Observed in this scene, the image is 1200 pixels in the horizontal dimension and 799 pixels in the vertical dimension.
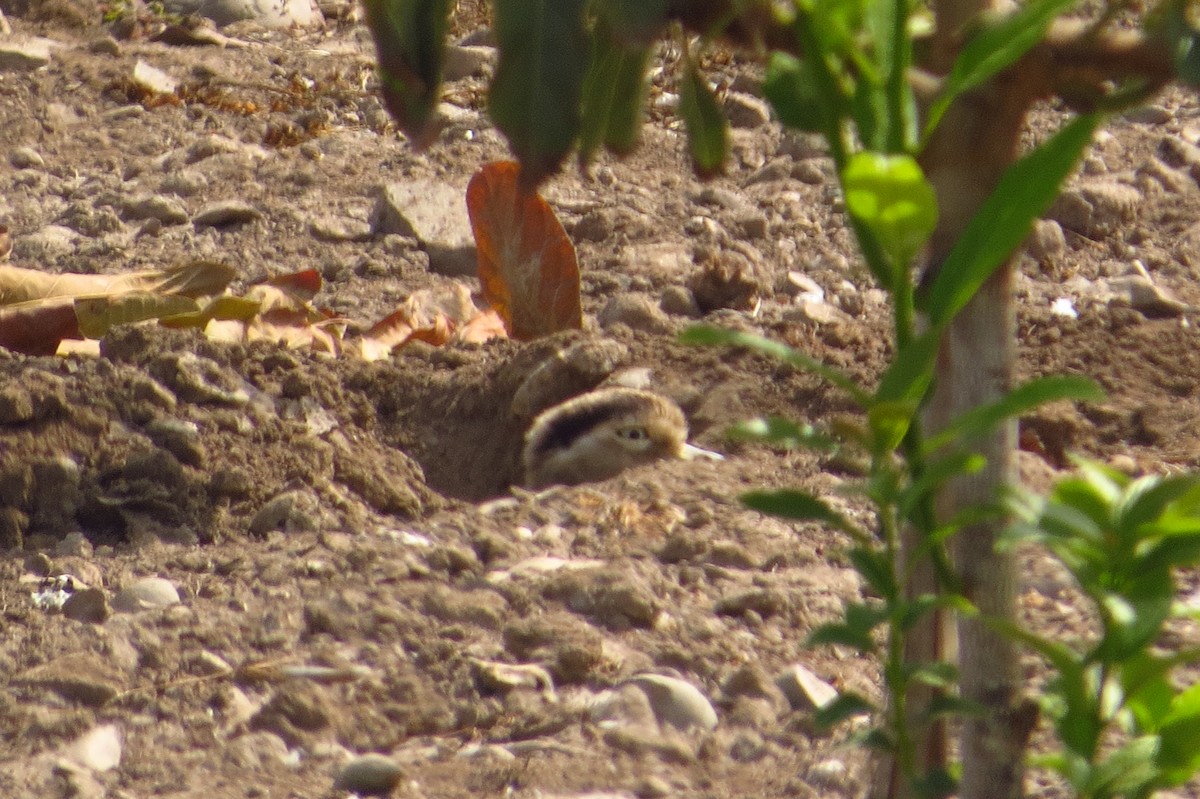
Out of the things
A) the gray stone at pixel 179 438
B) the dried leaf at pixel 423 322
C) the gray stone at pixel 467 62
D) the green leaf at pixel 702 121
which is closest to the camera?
the green leaf at pixel 702 121

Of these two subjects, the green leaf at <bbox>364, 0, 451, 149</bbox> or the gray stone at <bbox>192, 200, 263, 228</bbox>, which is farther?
the gray stone at <bbox>192, 200, 263, 228</bbox>

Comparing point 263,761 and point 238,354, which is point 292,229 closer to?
point 238,354

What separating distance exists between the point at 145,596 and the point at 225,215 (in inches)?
104

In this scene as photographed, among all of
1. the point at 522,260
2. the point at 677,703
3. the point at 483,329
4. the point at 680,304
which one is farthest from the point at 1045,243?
the point at 677,703

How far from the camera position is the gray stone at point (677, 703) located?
94.7 inches

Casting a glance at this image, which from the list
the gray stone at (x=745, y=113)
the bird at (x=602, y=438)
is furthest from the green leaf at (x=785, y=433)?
the gray stone at (x=745, y=113)

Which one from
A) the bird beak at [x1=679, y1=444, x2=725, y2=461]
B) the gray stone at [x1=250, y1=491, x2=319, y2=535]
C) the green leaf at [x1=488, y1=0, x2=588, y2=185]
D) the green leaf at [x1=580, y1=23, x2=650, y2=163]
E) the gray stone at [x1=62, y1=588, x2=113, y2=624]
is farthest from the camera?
the bird beak at [x1=679, y1=444, x2=725, y2=461]

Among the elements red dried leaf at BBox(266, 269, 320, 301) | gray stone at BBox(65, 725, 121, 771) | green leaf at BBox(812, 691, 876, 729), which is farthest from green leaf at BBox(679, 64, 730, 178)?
red dried leaf at BBox(266, 269, 320, 301)

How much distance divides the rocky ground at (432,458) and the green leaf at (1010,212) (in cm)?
98

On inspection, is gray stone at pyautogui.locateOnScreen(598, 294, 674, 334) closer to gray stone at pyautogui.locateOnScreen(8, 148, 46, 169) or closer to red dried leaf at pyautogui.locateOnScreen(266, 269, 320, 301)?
red dried leaf at pyautogui.locateOnScreen(266, 269, 320, 301)

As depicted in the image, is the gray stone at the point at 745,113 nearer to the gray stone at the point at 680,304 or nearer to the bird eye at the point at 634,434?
the gray stone at the point at 680,304

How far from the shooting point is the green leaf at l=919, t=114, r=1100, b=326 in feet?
4.98

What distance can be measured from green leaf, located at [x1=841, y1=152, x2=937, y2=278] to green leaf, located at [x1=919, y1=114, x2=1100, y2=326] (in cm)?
7

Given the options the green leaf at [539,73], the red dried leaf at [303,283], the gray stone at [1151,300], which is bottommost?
the green leaf at [539,73]
